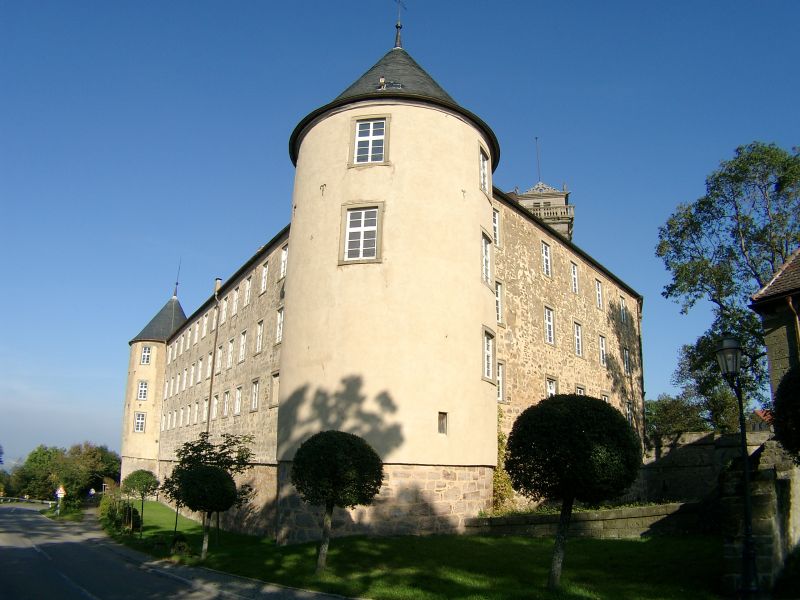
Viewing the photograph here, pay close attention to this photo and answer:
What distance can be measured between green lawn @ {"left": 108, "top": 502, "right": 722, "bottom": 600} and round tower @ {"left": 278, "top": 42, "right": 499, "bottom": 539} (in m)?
1.63

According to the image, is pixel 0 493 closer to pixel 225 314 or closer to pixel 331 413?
pixel 225 314

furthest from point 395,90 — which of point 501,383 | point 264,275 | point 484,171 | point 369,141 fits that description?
point 264,275

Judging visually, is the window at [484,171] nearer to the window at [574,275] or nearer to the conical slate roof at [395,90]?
the conical slate roof at [395,90]

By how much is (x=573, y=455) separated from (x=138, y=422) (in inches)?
1969

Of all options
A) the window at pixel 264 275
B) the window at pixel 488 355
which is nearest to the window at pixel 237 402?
the window at pixel 264 275

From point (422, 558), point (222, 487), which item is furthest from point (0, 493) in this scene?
point (422, 558)

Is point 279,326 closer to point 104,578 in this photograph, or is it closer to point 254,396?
point 254,396

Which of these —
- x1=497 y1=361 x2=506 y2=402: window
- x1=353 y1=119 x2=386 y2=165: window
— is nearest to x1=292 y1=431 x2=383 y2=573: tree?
x1=353 y1=119 x2=386 y2=165: window

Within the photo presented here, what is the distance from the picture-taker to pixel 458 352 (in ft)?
58.4

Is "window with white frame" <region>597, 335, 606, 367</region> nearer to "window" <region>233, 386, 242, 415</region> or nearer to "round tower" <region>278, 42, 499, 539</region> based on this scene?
"round tower" <region>278, 42, 499, 539</region>

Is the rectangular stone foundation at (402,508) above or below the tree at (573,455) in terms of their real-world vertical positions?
below

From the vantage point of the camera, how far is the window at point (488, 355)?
758 inches

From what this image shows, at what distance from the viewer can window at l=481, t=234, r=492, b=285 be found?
65.7ft

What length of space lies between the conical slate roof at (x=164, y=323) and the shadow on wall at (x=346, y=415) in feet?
128
